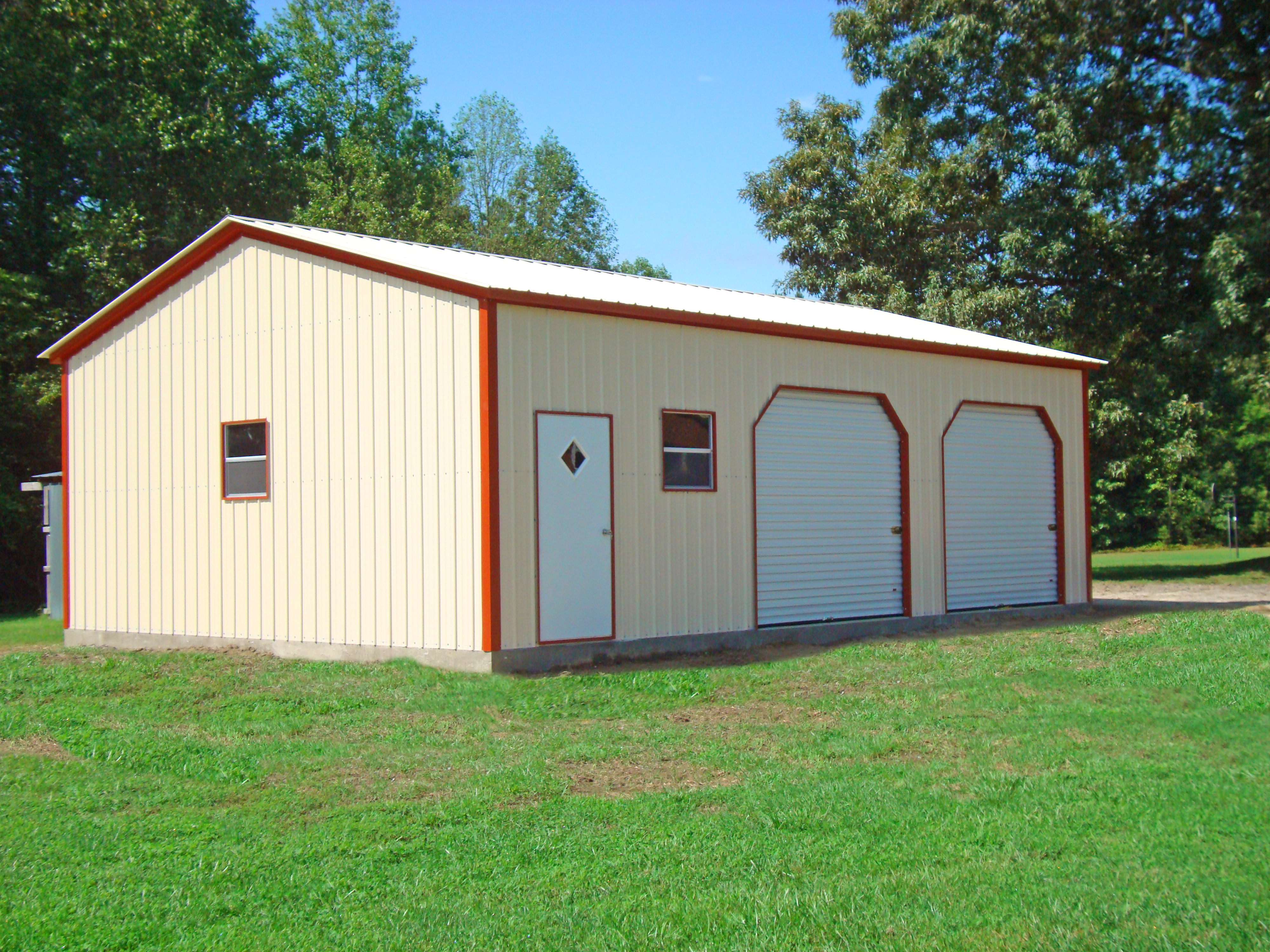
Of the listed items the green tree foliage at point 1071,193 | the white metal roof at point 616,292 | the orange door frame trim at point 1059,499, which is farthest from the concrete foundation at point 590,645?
the green tree foliage at point 1071,193

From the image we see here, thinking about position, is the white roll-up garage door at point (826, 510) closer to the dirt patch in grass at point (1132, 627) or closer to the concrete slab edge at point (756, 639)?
the concrete slab edge at point (756, 639)

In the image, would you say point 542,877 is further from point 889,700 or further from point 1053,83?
point 1053,83

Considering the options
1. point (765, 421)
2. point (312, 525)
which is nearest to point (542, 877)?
point (312, 525)

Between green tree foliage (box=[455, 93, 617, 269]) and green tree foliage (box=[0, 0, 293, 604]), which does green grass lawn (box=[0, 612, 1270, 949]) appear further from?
green tree foliage (box=[455, 93, 617, 269])

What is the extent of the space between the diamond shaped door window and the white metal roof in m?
1.41

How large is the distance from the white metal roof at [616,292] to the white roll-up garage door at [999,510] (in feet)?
3.53

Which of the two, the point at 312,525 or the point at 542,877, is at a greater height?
the point at 312,525

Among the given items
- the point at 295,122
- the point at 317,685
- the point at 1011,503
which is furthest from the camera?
the point at 295,122

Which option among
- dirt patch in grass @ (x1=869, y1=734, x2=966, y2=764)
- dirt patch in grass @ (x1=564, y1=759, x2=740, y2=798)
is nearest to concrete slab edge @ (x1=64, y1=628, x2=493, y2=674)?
dirt patch in grass @ (x1=564, y1=759, x2=740, y2=798)

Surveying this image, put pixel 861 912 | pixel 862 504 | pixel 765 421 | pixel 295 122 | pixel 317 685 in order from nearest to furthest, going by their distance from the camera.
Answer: pixel 861 912 < pixel 317 685 < pixel 765 421 < pixel 862 504 < pixel 295 122

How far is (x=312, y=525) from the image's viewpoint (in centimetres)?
1262

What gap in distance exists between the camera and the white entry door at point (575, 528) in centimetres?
1165

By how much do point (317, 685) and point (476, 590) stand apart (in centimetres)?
161

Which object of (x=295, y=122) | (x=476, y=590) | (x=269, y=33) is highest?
(x=269, y=33)
